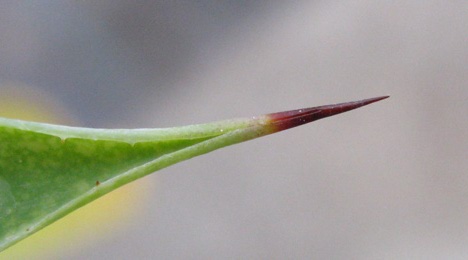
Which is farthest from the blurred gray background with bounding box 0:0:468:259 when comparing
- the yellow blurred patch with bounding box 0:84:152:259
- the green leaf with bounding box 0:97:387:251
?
the green leaf with bounding box 0:97:387:251

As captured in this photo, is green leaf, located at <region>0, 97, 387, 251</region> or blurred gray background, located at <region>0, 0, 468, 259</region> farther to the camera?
blurred gray background, located at <region>0, 0, 468, 259</region>

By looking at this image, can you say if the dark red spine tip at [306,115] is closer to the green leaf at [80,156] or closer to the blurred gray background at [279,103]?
the green leaf at [80,156]

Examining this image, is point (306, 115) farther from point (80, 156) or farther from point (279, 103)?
point (279, 103)

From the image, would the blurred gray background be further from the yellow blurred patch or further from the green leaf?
the green leaf

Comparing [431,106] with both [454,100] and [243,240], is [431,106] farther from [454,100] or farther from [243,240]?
[243,240]

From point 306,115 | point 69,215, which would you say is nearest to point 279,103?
point 69,215

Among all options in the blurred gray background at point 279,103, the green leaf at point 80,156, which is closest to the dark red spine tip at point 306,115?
the green leaf at point 80,156
